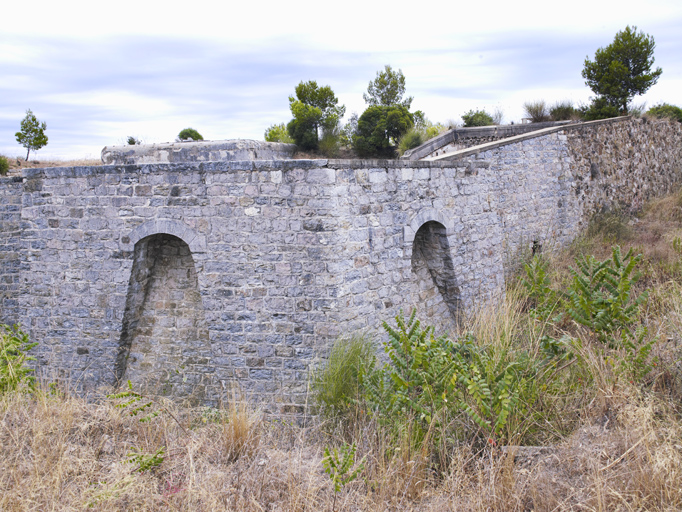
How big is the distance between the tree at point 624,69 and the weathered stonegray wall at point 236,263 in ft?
36.0

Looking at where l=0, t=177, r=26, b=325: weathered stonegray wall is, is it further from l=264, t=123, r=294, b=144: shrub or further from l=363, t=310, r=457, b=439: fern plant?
l=264, t=123, r=294, b=144: shrub

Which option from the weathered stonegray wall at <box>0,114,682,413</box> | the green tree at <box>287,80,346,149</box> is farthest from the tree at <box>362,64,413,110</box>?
the weathered stonegray wall at <box>0,114,682,413</box>

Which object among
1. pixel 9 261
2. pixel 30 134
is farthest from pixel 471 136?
pixel 30 134

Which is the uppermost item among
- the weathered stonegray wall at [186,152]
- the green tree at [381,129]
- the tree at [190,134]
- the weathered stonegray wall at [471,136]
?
the tree at [190,134]

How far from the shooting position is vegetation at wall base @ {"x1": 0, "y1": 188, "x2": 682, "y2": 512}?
11.4 feet

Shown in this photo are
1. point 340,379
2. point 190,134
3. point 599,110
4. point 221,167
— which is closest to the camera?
point 340,379

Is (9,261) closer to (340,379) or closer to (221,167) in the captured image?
(221,167)

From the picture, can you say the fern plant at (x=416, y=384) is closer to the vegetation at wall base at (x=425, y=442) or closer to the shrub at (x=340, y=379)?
the vegetation at wall base at (x=425, y=442)

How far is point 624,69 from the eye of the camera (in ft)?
53.8

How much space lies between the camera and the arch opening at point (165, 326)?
7004 mm

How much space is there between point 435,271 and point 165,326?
414 centimetres

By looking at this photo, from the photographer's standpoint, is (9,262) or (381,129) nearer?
(9,262)

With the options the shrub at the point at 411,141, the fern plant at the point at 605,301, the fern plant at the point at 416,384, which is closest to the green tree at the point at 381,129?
the shrub at the point at 411,141

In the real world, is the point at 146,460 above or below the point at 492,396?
below
